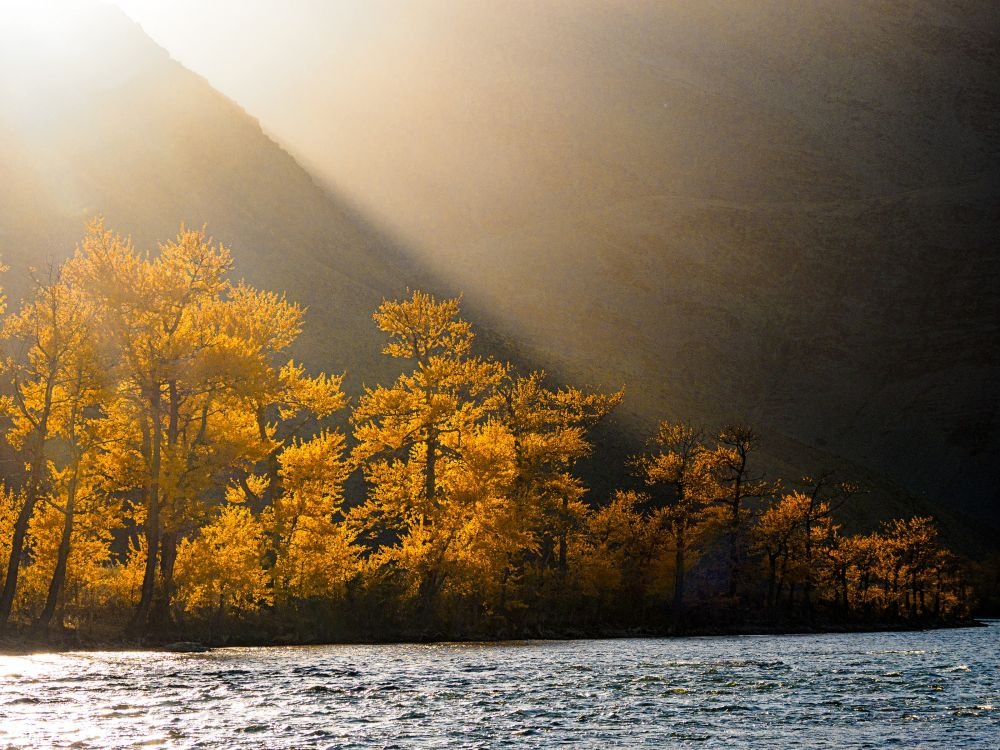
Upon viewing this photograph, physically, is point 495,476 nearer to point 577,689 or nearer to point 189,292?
point 189,292

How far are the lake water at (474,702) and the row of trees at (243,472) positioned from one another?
6.94 metres

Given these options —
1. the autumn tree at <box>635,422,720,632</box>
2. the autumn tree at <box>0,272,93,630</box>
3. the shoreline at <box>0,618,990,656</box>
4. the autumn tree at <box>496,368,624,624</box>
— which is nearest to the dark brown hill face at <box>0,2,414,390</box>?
the autumn tree at <box>635,422,720,632</box>

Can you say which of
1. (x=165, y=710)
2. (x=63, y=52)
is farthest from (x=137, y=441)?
(x=63, y=52)

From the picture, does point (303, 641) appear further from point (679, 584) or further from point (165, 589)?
point (679, 584)

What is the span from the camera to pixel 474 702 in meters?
25.0

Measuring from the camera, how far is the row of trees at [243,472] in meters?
40.4

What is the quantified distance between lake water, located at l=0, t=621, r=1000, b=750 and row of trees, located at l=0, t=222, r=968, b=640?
22.8ft

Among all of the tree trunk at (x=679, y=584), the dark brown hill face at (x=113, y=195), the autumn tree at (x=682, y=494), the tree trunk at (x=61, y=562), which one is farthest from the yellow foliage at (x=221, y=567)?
the dark brown hill face at (x=113, y=195)

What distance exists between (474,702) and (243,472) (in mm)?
31173

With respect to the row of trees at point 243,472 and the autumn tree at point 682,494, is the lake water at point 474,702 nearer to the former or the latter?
the row of trees at point 243,472

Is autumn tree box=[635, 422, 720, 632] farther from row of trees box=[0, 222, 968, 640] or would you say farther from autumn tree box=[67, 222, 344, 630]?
autumn tree box=[67, 222, 344, 630]

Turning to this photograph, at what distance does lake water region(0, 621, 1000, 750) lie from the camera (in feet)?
62.4

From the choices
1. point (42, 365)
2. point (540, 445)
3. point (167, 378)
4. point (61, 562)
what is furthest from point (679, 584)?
point (42, 365)

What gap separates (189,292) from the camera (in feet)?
135
